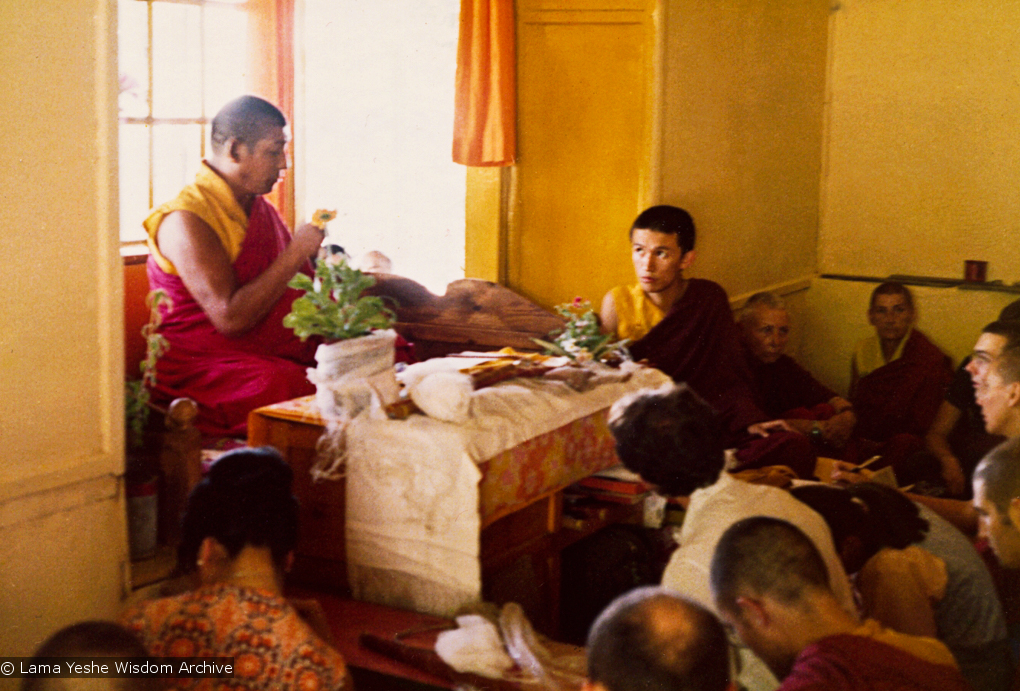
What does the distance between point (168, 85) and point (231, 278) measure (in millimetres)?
1129

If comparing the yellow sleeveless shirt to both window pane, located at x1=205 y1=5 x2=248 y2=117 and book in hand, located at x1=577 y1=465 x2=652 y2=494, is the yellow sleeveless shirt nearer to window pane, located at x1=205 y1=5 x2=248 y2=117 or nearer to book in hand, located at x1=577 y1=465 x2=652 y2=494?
book in hand, located at x1=577 y1=465 x2=652 y2=494

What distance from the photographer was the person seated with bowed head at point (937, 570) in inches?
102

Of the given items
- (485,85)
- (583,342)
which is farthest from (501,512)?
(485,85)

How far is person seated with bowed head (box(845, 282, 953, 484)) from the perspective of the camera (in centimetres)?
556

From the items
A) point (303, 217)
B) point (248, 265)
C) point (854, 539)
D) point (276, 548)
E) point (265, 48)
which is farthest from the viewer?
point (303, 217)

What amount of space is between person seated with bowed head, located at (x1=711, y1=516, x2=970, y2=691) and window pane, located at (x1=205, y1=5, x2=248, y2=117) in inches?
135

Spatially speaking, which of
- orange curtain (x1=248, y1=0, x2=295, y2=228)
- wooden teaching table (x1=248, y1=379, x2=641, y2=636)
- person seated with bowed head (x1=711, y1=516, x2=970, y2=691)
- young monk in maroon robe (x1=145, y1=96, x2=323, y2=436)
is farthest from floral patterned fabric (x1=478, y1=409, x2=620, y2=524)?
orange curtain (x1=248, y1=0, x2=295, y2=228)

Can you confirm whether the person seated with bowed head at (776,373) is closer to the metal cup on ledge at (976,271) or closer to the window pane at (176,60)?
the metal cup on ledge at (976,271)

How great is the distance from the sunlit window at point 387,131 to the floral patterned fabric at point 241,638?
3.17 meters

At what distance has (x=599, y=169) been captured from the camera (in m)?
5.40

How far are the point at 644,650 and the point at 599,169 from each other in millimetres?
3900

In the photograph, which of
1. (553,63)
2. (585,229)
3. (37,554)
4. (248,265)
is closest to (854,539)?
(37,554)

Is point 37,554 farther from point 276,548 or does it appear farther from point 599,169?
point 599,169

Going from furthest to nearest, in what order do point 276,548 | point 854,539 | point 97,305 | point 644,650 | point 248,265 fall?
point 248,265
point 97,305
point 854,539
point 276,548
point 644,650
